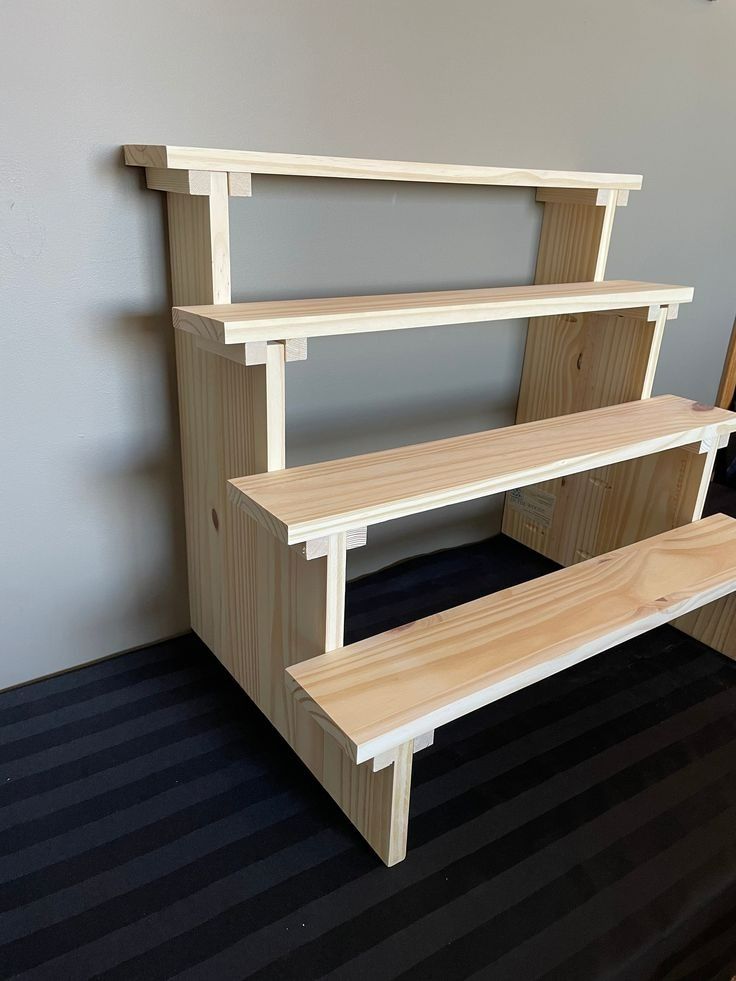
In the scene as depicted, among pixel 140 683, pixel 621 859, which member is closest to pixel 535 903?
pixel 621 859

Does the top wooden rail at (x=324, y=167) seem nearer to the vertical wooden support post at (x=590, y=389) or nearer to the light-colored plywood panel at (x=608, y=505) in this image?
the vertical wooden support post at (x=590, y=389)

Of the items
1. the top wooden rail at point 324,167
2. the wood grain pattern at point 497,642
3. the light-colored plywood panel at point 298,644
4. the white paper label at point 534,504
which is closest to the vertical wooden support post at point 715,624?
the wood grain pattern at point 497,642

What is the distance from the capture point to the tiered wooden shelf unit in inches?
37.3

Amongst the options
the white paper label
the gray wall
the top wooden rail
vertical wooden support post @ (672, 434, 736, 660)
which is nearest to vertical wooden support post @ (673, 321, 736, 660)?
vertical wooden support post @ (672, 434, 736, 660)

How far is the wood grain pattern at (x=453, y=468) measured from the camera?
37.3 inches

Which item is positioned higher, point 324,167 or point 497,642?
point 324,167

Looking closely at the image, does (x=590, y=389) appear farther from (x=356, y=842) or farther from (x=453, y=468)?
(x=356, y=842)

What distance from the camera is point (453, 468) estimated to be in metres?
1.12

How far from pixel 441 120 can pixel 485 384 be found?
0.56 meters

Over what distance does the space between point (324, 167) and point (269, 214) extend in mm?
176

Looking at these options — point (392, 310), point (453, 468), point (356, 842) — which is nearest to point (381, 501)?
point (453, 468)

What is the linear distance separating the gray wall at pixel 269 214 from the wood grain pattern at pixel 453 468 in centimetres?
33

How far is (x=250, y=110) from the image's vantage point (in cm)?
117

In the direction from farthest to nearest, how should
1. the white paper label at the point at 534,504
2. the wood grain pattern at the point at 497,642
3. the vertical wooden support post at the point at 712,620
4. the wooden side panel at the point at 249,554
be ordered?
the white paper label at the point at 534,504
the vertical wooden support post at the point at 712,620
the wooden side panel at the point at 249,554
the wood grain pattern at the point at 497,642
